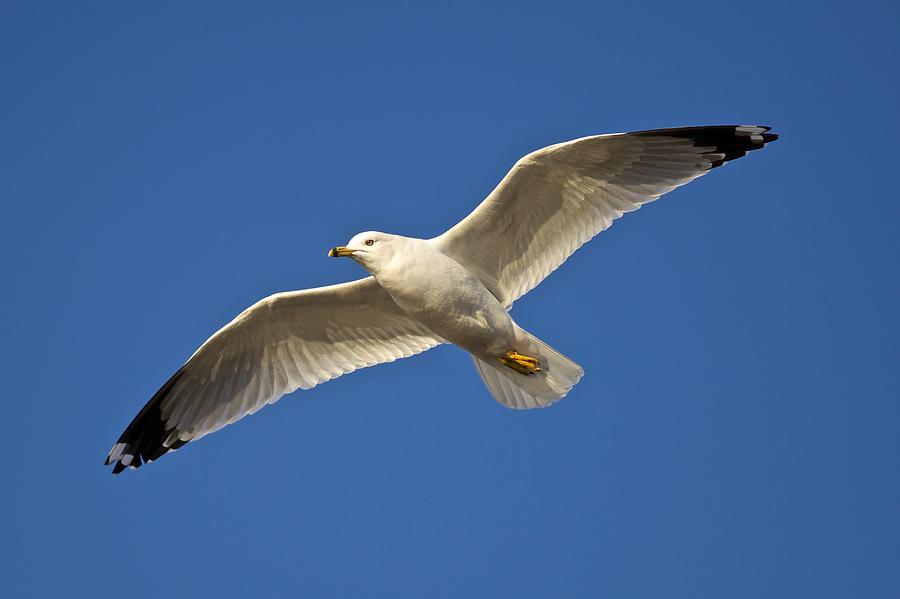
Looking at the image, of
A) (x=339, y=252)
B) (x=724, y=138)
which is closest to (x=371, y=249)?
(x=339, y=252)

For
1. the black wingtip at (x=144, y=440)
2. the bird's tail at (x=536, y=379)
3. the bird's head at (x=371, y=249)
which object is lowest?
the bird's tail at (x=536, y=379)

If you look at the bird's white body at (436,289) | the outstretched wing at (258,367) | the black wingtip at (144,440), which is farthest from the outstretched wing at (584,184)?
the black wingtip at (144,440)

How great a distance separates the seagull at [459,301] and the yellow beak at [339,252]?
0.01m

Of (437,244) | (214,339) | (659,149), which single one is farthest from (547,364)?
(214,339)

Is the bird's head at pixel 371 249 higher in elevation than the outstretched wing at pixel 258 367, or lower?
higher

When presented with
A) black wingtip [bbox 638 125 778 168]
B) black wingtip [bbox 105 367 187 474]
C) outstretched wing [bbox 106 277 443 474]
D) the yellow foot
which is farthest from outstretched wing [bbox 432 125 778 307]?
black wingtip [bbox 105 367 187 474]

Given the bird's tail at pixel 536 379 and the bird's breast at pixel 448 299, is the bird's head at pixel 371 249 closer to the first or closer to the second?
the bird's breast at pixel 448 299

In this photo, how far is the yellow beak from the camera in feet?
33.7

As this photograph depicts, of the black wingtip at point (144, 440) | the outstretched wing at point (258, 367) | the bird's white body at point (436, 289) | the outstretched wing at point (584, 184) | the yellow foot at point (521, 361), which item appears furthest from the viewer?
the black wingtip at point (144, 440)

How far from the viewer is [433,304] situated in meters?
10.3

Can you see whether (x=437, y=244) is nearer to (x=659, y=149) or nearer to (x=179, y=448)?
(x=659, y=149)

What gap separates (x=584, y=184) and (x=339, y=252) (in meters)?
2.13

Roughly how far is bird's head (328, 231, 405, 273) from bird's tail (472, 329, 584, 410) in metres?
1.31

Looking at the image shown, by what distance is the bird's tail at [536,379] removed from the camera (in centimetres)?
1066
